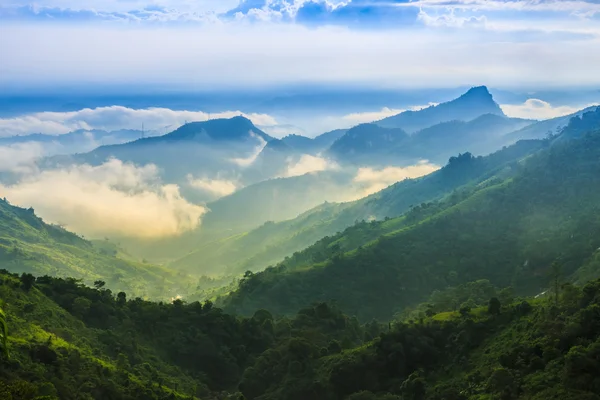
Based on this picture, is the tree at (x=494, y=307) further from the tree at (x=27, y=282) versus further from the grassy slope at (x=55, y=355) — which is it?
the tree at (x=27, y=282)

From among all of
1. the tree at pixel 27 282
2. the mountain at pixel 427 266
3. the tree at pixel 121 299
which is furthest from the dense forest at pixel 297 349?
the mountain at pixel 427 266

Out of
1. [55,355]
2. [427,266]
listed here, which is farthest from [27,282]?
[427,266]

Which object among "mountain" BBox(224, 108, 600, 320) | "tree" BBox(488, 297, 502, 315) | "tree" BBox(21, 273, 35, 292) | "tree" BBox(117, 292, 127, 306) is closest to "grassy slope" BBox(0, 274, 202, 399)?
"tree" BBox(21, 273, 35, 292)

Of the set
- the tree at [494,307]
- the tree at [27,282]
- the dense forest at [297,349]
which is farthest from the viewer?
the tree at [494,307]

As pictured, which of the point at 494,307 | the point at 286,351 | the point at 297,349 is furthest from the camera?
the point at 286,351

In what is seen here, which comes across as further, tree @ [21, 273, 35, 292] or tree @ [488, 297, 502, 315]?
tree @ [488, 297, 502, 315]

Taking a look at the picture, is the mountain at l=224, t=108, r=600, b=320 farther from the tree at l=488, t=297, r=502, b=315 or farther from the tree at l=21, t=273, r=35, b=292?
the tree at l=21, t=273, r=35, b=292

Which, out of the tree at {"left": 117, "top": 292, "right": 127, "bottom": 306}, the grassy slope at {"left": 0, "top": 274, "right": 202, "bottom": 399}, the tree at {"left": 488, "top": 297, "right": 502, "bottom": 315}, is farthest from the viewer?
the tree at {"left": 117, "top": 292, "right": 127, "bottom": 306}

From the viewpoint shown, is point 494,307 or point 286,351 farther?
point 286,351

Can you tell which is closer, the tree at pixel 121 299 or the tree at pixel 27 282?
the tree at pixel 27 282

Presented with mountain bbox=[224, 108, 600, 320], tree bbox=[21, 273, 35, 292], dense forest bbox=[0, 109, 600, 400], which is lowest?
mountain bbox=[224, 108, 600, 320]

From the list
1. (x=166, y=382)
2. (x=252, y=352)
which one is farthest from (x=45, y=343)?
(x=252, y=352)

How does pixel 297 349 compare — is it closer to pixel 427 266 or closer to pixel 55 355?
pixel 55 355

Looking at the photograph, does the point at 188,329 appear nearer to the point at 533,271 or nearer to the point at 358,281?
the point at 358,281
